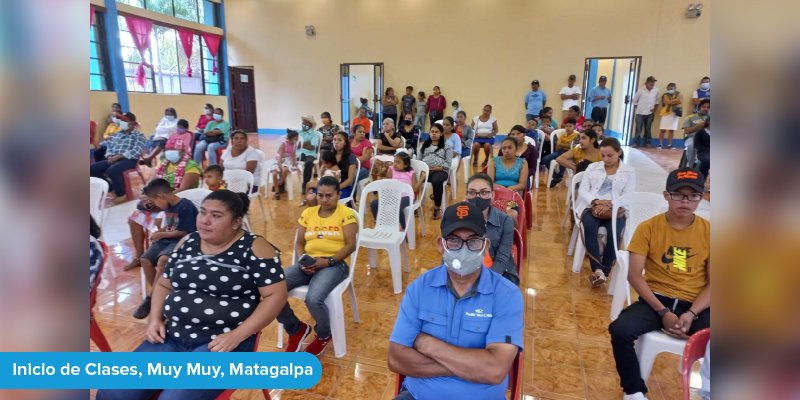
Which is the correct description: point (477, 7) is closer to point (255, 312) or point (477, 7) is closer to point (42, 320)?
point (255, 312)

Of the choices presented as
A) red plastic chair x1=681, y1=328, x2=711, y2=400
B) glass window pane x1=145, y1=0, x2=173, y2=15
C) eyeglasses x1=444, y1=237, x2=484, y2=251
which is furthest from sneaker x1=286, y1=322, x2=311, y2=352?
glass window pane x1=145, y1=0, x2=173, y2=15

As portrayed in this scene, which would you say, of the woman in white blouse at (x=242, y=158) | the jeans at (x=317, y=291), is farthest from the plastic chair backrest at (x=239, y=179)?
the jeans at (x=317, y=291)

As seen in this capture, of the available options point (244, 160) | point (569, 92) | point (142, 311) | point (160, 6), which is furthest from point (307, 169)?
point (160, 6)

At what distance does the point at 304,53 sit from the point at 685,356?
12.5m

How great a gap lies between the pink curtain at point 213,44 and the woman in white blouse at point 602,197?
1194 cm

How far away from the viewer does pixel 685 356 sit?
1.44 metres

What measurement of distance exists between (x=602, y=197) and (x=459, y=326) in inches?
94.5

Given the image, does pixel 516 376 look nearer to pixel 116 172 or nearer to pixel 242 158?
pixel 242 158

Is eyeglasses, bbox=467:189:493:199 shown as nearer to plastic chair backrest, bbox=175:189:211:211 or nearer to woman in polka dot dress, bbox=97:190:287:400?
woman in polka dot dress, bbox=97:190:287:400

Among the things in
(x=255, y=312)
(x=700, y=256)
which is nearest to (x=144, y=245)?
(x=255, y=312)

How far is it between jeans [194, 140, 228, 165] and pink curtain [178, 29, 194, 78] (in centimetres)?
573

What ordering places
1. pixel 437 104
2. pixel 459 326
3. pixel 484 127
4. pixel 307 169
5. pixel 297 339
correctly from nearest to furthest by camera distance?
pixel 459 326, pixel 297 339, pixel 307 169, pixel 484 127, pixel 437 104

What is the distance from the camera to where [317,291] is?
7.53 feet

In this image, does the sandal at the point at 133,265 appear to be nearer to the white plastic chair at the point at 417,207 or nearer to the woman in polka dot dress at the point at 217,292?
the woman in polka dot dress at the point at 217,292
